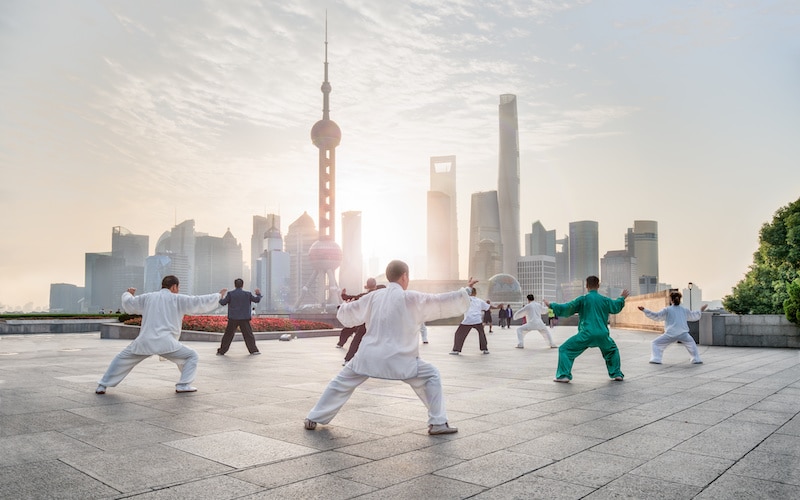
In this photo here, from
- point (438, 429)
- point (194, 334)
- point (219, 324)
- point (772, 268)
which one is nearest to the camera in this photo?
point (438, 429)

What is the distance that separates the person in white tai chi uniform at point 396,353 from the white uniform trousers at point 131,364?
3411 mm

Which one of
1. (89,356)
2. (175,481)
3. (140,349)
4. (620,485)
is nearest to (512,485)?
(620,485)

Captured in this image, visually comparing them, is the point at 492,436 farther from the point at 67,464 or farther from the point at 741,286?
the point at 741,286

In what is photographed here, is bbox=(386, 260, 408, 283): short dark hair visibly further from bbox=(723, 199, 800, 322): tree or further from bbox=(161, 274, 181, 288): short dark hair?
bbox=(723, 199, 800, 322): tree

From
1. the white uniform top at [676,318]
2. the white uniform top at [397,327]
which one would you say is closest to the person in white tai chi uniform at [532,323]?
the white uniform top at [676,318]

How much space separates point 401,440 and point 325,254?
14382 centimetres

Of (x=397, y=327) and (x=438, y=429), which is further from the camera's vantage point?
(x=397, y=327)

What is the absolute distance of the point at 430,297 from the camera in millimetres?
6164

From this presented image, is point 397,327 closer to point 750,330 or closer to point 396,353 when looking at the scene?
→ point 396,353

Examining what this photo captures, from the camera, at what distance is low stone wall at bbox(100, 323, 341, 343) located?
23.2 metres

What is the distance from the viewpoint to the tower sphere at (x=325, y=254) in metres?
148

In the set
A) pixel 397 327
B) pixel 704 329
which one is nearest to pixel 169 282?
pixel 397 327

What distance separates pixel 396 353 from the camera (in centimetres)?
609

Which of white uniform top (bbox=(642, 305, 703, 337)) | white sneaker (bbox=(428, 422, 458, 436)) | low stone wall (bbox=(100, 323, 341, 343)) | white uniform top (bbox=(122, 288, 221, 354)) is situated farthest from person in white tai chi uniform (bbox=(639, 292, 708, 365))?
low stone wall (bbox=(100, 323, 341, 343))
